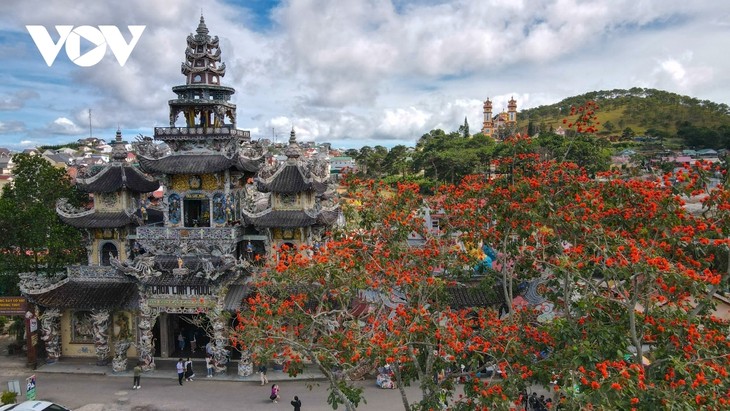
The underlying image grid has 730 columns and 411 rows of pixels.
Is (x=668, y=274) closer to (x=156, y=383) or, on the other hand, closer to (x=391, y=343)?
(x=391, y=343)

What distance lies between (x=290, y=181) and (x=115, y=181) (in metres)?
8.97

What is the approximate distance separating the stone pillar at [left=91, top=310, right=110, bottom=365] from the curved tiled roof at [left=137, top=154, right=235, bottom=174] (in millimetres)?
7038

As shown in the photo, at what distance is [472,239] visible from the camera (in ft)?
51.2

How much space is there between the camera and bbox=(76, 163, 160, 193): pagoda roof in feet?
84.4

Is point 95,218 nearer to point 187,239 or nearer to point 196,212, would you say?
point 196,212

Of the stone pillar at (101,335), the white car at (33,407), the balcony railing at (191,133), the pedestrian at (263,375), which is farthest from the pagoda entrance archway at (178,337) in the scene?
the balcony railing at (191,133)

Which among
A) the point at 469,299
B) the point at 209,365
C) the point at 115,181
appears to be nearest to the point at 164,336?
the point at 209,365

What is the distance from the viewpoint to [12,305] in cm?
2344

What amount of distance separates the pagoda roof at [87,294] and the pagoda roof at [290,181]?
786cm

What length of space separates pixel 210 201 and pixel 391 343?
16.4 m

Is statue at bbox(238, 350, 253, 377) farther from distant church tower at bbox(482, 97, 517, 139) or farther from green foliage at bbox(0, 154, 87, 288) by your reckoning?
distant church tower at bbox(482, 97, 517, 139)

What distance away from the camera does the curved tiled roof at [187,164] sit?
24703mm

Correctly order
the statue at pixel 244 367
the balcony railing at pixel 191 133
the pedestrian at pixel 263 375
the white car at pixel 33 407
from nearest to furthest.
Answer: the white car at pixel 33 407 < the pedestrian at pixel 263 375 < the statue at pixel 244 367 < the balcony railing at pixel 191 133

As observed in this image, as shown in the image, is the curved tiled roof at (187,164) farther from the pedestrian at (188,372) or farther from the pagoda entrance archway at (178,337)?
the pedestrian at (188,372)
